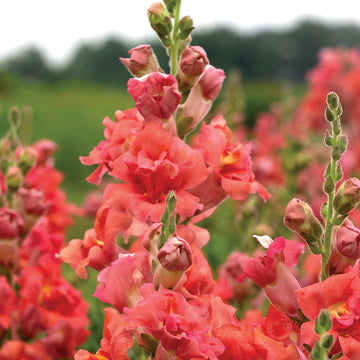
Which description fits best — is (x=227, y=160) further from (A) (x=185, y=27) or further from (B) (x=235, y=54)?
(B) (x=235, y=54)

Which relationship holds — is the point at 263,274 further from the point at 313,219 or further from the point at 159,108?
the point at 159,108

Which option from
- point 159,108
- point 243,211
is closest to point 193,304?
point 159,108

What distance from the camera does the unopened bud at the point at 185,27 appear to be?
1164mm

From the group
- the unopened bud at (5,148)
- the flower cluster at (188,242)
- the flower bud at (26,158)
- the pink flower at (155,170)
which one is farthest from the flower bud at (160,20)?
the unopened bud at (5,148)

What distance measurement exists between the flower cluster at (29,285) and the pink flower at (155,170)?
0.48m

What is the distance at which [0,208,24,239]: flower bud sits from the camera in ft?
5.00

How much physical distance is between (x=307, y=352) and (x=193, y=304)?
0.70 feet

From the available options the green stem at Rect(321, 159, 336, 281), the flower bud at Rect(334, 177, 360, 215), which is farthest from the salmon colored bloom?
the flower bud at Rect(334, 177, 360, 215)

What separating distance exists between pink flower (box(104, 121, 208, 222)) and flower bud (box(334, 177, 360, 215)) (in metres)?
0.24

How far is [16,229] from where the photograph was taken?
5.11 feet

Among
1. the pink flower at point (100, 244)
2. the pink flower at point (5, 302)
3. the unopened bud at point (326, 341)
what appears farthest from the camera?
the pink flower at point (5, 302)

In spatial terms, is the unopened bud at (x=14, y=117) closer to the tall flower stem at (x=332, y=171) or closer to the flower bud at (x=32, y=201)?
the flower bud at (x=32, y=201)

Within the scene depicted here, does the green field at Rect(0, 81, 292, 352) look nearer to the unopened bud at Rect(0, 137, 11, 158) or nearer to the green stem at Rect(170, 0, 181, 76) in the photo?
the unopened bud at Rect(0, 137, 11, 158)

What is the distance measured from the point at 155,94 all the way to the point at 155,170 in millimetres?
153
